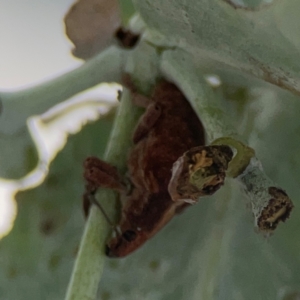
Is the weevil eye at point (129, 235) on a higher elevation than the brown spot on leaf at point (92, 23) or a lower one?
lower

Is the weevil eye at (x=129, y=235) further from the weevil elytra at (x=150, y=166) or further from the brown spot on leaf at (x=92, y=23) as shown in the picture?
the brown spot on leaf at (x=92, y=23)

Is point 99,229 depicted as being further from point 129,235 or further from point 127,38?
point 127,38

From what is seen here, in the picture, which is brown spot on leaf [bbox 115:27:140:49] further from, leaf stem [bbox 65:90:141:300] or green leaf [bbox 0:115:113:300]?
green leaf [bbox 0:115:113:300]

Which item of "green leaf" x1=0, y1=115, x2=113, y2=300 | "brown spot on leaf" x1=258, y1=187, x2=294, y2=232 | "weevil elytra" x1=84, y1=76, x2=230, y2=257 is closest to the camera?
"brown spot on leaf" x1=258, y1=187, x2=294, y2=232

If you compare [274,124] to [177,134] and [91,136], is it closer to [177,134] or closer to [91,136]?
[177,134]

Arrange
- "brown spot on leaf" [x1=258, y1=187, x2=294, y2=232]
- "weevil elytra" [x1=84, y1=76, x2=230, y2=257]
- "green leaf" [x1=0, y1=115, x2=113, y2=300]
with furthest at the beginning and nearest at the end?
"green leaf" [x1=0, y1=115, x2=113, y2=300] → "weevil elytra" [x1=84, y1=76, x2=230, y2=257] → "brown spot on leaf" [x1=258, y1=187, x2=294, y2=232]

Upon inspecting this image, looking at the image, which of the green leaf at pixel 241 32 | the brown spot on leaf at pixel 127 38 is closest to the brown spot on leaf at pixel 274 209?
the green leaf at pixel 241 32

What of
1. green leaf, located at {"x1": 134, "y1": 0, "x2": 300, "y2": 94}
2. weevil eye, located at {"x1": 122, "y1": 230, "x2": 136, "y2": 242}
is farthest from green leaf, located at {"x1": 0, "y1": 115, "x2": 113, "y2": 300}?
green leaf, located at {"x1": 134, "y1": 0, "x2": 300, "y2": 94}

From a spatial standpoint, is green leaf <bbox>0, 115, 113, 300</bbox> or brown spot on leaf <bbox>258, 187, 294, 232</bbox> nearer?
brown spot on leaf <bbox>258, 187, 294, 232</bbox>
